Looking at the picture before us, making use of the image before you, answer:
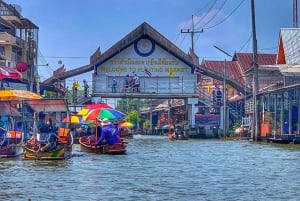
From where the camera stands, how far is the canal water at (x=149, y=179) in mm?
16484

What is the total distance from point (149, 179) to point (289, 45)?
A: 38.8 meters

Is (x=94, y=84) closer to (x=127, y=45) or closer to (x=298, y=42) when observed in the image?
(x=127, y=45)

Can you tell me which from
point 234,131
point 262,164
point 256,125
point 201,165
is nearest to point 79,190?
point 201,165

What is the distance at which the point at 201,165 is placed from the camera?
85.1 ft

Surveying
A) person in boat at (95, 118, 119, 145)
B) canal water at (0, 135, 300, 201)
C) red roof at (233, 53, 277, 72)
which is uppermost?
red roof at (233, 53, 277, 72)

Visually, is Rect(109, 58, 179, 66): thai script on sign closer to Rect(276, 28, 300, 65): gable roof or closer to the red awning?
Rect(276, 28, 300, 65): gable roof

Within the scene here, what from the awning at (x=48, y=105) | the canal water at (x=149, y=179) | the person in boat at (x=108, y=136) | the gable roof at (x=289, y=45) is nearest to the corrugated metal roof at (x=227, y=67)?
the gable roof at (x=289, y=45)

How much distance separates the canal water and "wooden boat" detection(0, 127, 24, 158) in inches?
44.4

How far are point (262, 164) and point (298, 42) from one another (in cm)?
3142

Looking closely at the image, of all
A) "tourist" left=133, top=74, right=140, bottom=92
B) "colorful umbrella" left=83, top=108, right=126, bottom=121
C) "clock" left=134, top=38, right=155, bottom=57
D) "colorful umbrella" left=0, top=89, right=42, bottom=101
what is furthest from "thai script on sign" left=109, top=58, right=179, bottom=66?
"colorful umbrella" left=0, top=89, right=42, bottom=101

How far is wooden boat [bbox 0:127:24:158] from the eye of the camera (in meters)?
27.6

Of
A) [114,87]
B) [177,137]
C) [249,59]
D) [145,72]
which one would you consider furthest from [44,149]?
[249,59]

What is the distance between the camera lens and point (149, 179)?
65.9 feet

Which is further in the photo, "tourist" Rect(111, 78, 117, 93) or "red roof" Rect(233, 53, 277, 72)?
"red roof" Rect(233, 53, 277, 72)
